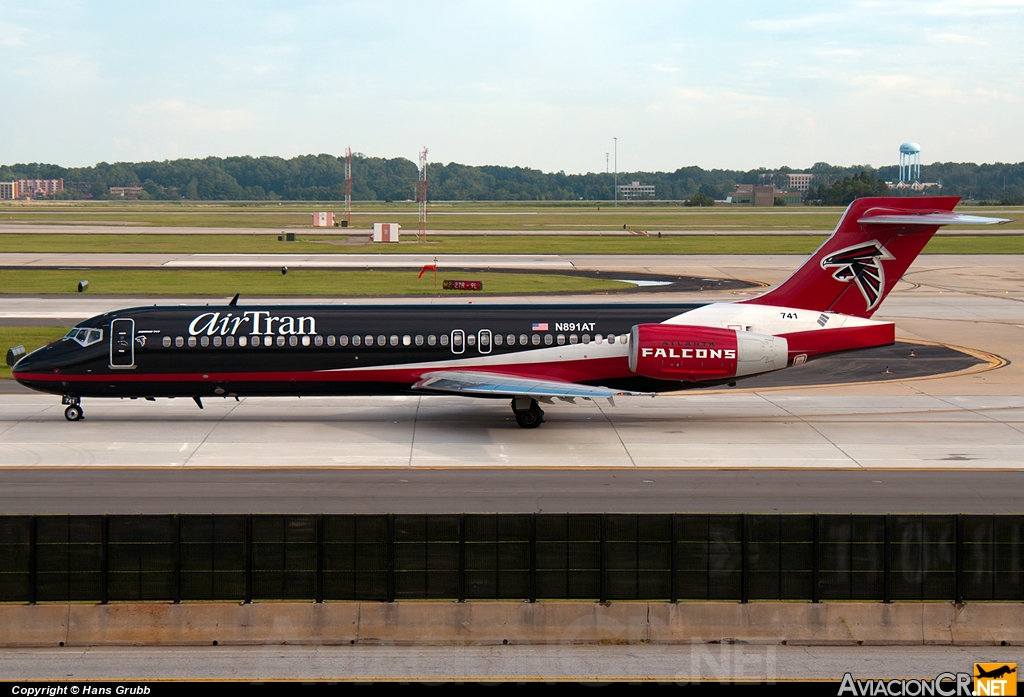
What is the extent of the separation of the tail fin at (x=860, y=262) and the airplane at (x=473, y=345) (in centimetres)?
4

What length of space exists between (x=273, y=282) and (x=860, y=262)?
46652 millimetres

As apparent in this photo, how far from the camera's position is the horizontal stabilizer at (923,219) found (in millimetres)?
29531

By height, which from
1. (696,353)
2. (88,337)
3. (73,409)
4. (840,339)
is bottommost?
(73,409)

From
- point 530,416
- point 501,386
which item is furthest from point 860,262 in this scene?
point 501,386

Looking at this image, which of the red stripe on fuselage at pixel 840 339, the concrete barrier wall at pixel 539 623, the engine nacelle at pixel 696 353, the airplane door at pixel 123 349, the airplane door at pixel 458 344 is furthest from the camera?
the red stripe on fuselage at pixel 840 339

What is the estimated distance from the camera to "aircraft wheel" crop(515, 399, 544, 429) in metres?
29.9

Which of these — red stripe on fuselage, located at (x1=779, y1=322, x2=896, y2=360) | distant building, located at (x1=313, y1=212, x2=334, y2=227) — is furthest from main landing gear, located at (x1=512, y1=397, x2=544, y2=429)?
distant building, located at (x1=313, y1=212, x2=334, y2=227)

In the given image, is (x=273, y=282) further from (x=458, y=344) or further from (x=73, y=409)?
(x=458, y=344)

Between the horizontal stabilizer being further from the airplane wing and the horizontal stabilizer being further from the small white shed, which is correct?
the small white shed

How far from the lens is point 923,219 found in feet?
99.0

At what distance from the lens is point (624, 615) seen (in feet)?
52.0

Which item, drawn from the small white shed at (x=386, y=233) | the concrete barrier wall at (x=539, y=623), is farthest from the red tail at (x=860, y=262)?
the small white shed at (x=386, y=233)

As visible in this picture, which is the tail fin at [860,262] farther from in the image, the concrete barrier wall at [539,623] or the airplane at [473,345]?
the concrete barrier wall at [539,623]

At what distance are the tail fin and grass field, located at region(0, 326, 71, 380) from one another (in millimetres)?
30196
